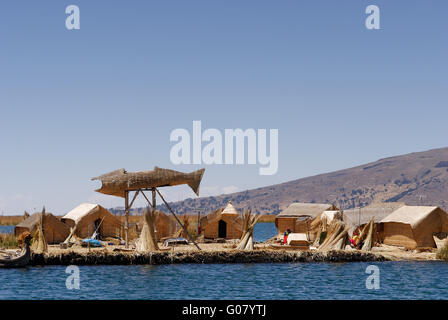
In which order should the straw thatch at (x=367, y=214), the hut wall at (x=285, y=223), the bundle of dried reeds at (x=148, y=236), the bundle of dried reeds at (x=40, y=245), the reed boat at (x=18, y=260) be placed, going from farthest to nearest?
1. the hut wall at (x=285, y=223)
2. the straw thatch at (x=367, y=214)
3. the bundle of dried reeds at (x=148, y=236)
4. the bundle of dried reeds at (x=40, y=245)
5. the reed boat at (x=18, y=260)

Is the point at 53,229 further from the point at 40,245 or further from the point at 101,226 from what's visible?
the point at 40,245

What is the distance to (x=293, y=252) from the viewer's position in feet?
111

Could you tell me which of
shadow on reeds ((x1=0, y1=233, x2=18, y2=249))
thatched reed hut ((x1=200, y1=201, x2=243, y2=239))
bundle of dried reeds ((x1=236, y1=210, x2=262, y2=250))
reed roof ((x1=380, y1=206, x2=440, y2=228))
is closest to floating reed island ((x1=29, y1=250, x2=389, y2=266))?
bundle of dried reeds ((x1=236, y1=210, x2=262, y2=250))

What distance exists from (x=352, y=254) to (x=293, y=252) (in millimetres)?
3024

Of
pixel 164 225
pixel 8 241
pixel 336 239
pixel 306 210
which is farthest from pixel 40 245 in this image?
pixel 306 210

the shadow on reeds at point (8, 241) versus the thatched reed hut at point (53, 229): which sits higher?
the thatched reed hut at point (53, 229)

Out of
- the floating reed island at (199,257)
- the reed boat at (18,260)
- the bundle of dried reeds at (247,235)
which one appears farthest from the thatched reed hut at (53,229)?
the bundle of dried reeds at (247,235)

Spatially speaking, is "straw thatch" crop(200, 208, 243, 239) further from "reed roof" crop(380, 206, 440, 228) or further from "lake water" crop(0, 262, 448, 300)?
"lake water" crop(0, 262, 448, 300)

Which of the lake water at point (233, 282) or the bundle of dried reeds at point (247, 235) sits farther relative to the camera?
the bundle of dried reeds at point (247, 235)

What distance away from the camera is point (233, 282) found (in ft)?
91.6

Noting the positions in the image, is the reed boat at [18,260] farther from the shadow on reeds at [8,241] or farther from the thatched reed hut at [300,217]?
the thatched reed hut at [300,217]

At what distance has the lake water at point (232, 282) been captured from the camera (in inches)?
985

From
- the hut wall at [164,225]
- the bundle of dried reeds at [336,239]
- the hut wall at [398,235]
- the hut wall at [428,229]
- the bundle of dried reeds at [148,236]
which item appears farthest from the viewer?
the hut wall at [164,225]
